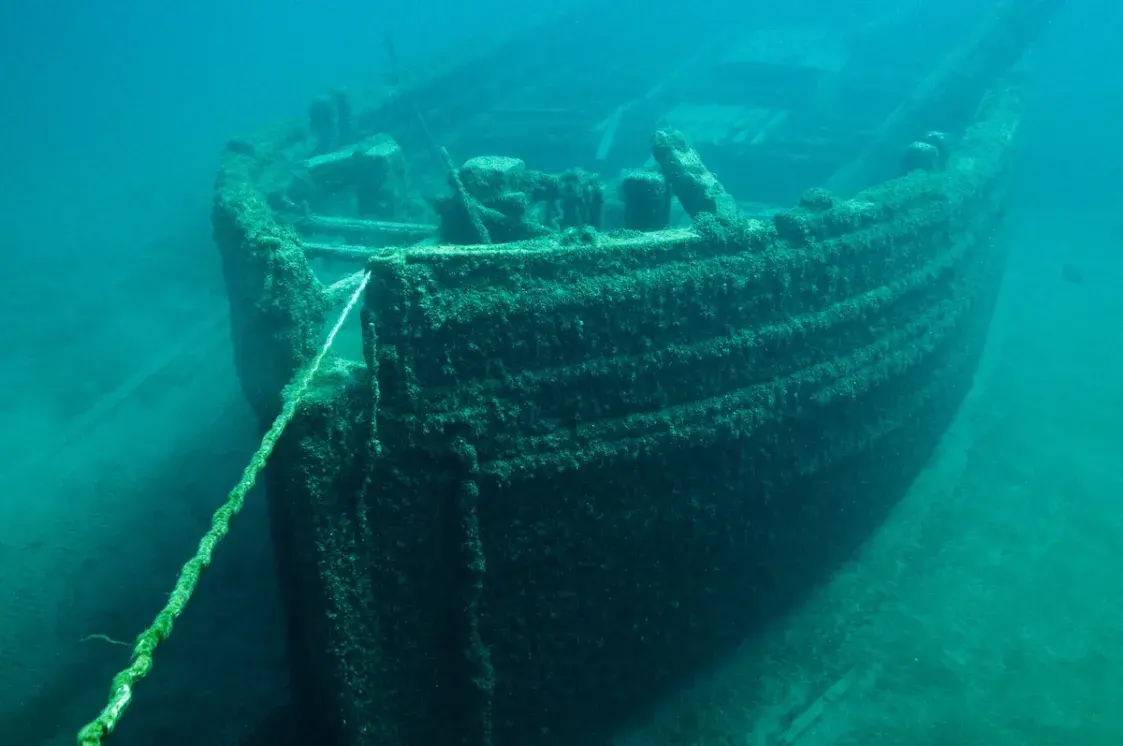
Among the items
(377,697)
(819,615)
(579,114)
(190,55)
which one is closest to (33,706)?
(377,697)

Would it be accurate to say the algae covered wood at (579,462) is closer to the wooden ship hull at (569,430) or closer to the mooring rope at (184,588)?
Answer: the wooden ship hull at (569,430)

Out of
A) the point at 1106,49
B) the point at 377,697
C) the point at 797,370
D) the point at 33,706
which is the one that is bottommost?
the point at 33,706

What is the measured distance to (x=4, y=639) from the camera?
5.92 meters

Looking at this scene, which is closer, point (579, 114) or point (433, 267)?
point (433, 267)

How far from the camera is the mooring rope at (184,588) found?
85.7 inches

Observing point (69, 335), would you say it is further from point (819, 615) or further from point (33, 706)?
point (819, 615)

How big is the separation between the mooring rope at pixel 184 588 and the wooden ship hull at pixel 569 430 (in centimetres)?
11

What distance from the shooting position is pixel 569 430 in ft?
13.1

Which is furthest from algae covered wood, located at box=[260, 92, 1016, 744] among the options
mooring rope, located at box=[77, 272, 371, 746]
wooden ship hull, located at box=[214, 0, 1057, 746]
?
mooring rope, located at box=[77, 272, 371, 746]

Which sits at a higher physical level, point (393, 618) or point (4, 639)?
point (393, 618)

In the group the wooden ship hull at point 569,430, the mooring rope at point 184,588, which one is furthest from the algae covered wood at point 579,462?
the mooring rope at point 184,588

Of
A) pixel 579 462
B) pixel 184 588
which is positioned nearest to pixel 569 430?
pixel 579 462

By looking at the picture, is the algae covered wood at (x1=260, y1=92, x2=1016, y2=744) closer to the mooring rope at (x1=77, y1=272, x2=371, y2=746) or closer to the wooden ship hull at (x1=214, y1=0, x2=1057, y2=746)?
the wooden ship hull at (x1=214, y1=0, x2=1057, y2=746)

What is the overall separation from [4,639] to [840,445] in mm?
7280
